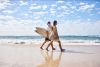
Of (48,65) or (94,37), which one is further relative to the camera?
(94,37)

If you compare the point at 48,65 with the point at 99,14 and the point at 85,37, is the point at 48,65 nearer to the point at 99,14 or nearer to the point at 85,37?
the point at 99,14

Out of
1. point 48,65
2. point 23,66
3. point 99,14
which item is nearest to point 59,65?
point 48,65

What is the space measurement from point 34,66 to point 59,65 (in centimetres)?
63

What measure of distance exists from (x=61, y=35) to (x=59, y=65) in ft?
76.5

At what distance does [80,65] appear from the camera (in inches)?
316

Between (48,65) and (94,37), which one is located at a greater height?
(48,65)

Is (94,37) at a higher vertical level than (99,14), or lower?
lower

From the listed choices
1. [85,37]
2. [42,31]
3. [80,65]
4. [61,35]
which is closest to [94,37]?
[85,37]

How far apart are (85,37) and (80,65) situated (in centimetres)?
2217

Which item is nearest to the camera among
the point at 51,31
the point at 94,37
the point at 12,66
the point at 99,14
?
the point at 12,66

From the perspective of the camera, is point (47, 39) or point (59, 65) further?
point (47, 39)

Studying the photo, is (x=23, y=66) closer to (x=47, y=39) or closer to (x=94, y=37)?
(x=47, y=39)

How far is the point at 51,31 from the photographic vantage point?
12805 millimetres

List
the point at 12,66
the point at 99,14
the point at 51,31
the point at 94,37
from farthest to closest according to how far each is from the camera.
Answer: the point at 94,37 < the point at 99,14 < the point at 51,31 < the point at 12,66
